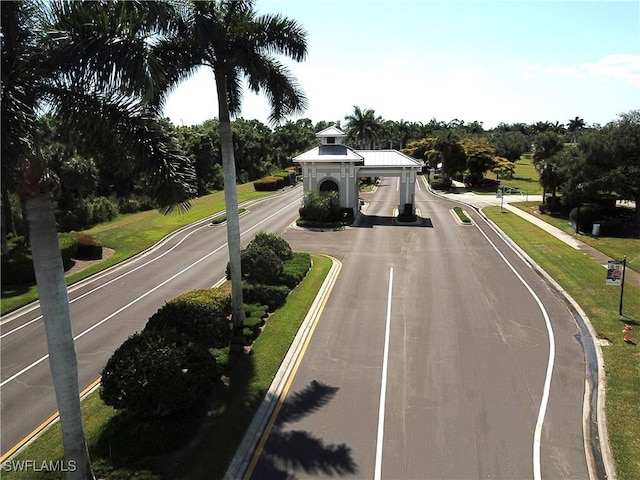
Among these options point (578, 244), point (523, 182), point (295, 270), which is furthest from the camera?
point (523, 182)

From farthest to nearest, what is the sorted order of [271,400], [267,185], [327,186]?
1. [267,185]
2. [327,186]
3. [271,400]

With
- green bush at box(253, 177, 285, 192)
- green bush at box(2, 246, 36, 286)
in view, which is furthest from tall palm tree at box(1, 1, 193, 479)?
green bush at box(253, 177, 285, 192)

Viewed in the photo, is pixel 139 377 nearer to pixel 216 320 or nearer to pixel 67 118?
pixel 216 320

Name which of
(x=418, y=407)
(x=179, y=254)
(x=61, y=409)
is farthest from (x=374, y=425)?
(x=179, y=254)

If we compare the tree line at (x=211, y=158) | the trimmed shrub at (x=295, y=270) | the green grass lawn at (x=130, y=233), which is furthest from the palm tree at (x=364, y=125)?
the trimmed shrub at (x=295, y=270)

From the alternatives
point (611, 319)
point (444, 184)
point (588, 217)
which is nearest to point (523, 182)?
point (444, 184)

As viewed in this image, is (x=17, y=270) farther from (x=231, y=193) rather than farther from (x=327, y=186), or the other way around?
(x=327, y=186)
